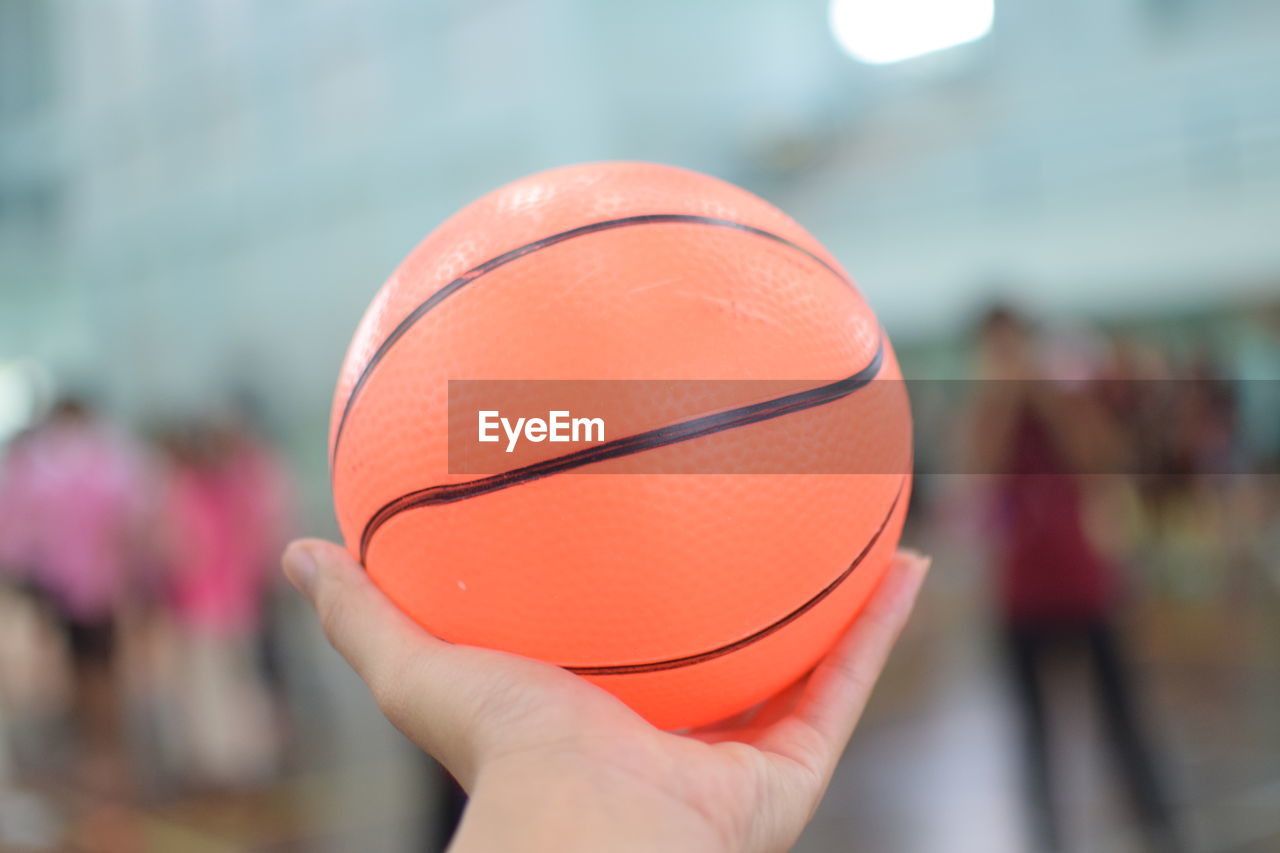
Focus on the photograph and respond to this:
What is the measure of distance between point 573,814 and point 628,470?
0.31 m

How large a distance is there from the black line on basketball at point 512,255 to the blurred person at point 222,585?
3.31m

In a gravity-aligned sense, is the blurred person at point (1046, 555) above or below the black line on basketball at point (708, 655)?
below

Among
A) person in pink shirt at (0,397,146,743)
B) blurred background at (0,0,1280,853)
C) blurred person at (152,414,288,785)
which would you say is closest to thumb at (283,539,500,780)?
blurred background at (0,0,1280,853)

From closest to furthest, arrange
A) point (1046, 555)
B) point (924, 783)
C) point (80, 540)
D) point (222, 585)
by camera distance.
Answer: point (1046, 555) → point (924, 783) → point (80, 540) → point (222, 585)

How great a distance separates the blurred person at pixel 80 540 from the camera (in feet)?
12.0

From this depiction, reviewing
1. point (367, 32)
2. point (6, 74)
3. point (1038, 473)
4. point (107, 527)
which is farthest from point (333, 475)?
point (6, 74)

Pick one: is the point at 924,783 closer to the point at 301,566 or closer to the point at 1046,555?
the point at 1046,555

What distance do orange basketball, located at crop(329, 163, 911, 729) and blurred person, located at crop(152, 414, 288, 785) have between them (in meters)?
3.31

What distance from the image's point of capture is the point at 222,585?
412 centimetres

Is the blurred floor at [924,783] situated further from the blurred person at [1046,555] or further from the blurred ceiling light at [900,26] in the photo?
the blurred ceiling light at [900,26]

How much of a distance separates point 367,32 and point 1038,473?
7.21 m

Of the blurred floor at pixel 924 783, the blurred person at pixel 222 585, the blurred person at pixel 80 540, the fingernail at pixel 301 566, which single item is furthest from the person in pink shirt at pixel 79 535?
the fingernail at pixel 301 566

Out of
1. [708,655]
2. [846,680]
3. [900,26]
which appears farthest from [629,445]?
[900,26]

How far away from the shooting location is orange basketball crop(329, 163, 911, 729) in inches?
36.6
